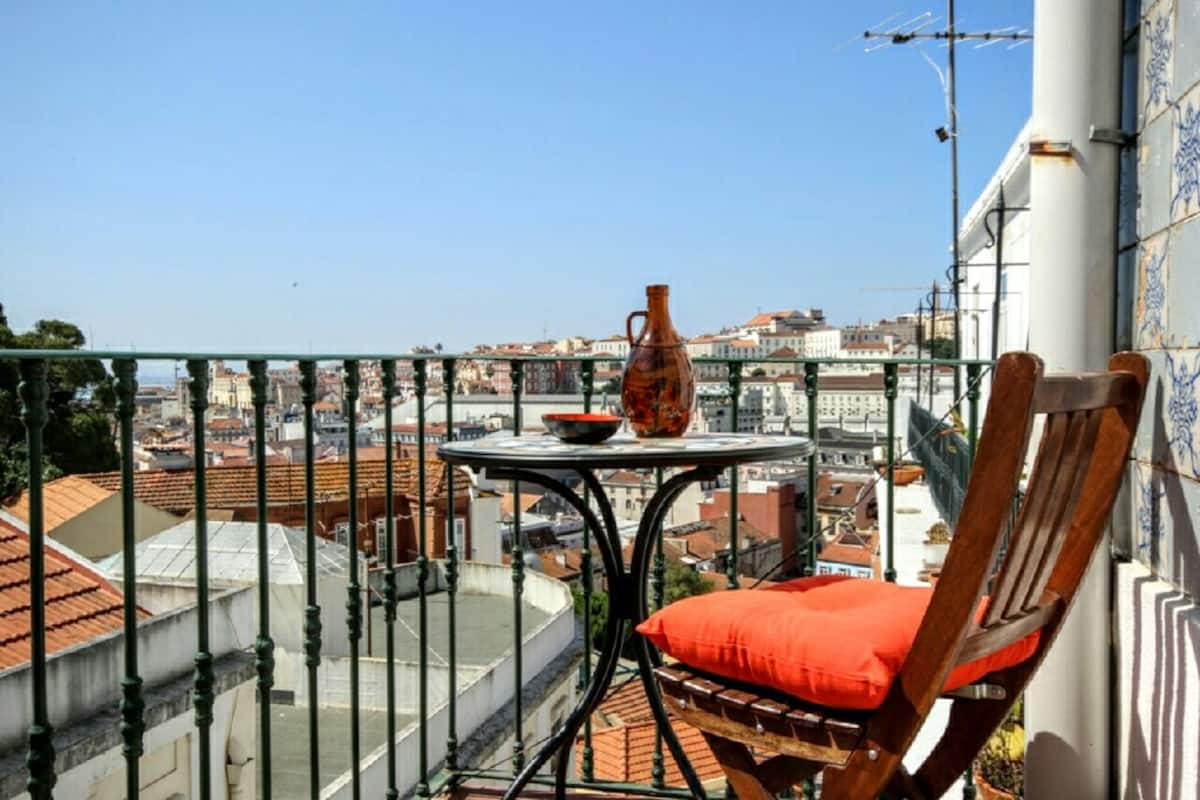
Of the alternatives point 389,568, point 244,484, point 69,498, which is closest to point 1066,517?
point 389,568

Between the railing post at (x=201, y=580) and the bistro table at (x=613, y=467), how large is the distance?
476 mm

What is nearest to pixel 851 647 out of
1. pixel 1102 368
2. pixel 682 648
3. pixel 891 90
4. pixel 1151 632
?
pixel 682 648

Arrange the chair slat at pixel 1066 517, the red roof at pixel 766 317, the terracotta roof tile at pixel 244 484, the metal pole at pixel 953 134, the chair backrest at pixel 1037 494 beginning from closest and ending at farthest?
the chair backrest at pixel 1037 494 → the chair slat at pixel 1066 517 → the metal pole at pixel 953 134 → the terracotta roof tile at pixel 244 484 → the red roof at pixel 766 317

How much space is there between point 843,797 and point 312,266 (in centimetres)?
8802

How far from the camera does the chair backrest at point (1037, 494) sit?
130cm

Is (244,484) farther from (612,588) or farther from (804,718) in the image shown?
(804,718)

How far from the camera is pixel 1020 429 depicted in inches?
50.7

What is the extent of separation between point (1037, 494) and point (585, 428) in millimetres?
966

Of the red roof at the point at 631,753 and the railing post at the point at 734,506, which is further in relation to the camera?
the red roof at the point at 631,753

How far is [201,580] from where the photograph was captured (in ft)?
6.27

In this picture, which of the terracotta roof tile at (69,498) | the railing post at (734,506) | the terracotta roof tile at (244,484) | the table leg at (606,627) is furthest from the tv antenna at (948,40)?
the terracotta roof tile at (69,498)

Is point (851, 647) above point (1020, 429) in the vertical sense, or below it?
below

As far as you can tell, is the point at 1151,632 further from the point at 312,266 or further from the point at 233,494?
the point at 312,266

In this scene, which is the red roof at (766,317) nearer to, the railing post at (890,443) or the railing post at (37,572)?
the railing post at (890,443)
